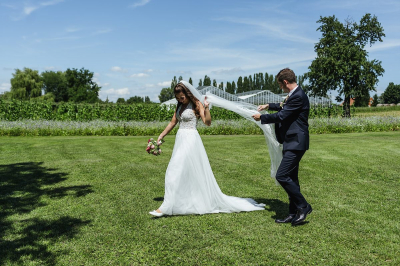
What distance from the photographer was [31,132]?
63.3ft

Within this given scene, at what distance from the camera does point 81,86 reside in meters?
95.7

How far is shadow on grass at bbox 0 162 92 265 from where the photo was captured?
4.01m

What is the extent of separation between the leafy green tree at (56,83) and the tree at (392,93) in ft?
456

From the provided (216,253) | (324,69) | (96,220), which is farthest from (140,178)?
(324,69)

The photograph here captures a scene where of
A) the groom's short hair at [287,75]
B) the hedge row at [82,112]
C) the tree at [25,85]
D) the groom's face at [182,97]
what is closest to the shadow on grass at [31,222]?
the groom's face at [182,97]

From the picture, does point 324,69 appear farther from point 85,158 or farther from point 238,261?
point 238,261

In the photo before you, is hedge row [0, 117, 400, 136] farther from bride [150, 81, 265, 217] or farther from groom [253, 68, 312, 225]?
groom [253, 68, 312, 225]

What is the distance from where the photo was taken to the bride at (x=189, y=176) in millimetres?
5387

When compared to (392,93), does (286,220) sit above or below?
below

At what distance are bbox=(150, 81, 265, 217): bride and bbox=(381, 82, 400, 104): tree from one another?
16404 centimetres

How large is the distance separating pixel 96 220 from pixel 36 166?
5569 mm

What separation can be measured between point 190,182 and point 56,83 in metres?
104

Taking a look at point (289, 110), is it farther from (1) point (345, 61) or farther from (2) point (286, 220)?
(1) point (345, 61)

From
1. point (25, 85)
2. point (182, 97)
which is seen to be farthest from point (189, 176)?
point (25, 85)
